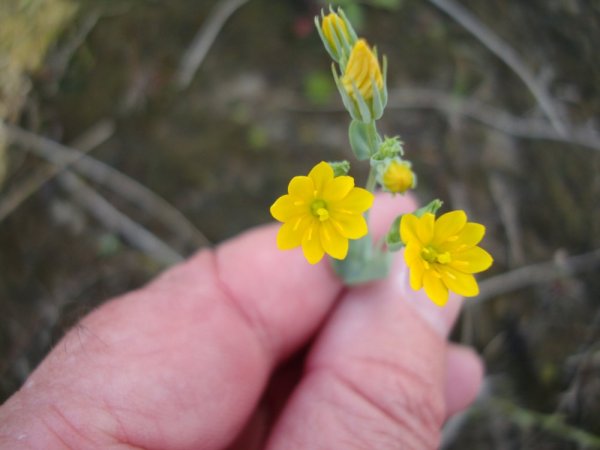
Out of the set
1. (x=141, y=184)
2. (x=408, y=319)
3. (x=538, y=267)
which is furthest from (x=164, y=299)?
(x=538, y=267)

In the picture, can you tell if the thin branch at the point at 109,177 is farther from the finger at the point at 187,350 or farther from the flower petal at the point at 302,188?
the flower petal at the point at 302,188

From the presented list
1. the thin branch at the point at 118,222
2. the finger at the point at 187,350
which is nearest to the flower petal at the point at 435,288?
the finger at the point at 187,350

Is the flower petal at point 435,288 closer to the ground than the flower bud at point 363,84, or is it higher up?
closer to the ground

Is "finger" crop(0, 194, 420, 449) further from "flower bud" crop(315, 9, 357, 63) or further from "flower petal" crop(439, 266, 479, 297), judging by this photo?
"flower bud" crop(315, 9, 357, 63)

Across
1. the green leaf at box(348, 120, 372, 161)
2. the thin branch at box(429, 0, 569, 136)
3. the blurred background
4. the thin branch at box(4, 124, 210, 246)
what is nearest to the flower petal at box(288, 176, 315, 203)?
the green leaf at box(348, 120, 372, 161)

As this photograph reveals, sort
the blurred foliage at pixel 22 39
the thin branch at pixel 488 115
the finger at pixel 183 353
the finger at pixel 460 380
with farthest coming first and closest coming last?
the blurred foliage at pixel 22 39 → the thin branch at pixel 488 115 → the finger at pixel 460 380 → the finger at pixel 183 353

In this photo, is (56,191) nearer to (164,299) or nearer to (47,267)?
(47,267)
